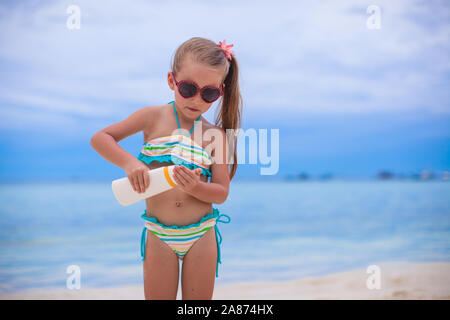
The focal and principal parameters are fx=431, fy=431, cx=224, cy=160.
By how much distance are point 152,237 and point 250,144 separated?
64 centimetres

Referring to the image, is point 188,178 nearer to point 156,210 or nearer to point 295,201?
point 156,210

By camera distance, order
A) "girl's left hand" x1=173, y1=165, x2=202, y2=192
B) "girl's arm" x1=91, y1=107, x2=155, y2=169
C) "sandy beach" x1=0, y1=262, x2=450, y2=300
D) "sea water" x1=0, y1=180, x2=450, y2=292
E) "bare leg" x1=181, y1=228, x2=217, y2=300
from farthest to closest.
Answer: "sea water" x1=0, y1=180, x2=450, y2=292
"sandy beach" x1=0, y1=262, x2=450, y2=300
"bare leg" x1=181, y1=228, x2=217, y2=300
"girl's arm" x1=91, y1=107, x2=155, y2=169
"girl's left hand" x1=173, y1=165, x2=202, y2=192

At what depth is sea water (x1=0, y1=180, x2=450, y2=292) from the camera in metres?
4.90

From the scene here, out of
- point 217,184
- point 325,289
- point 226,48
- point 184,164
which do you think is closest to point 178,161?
point 184,164

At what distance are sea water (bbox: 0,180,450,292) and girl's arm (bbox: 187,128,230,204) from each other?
295 centimetres

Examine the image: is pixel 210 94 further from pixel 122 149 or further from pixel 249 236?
pixel 249 236

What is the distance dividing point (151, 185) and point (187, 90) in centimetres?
40

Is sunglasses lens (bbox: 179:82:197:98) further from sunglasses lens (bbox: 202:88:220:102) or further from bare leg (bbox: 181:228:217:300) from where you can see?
bare leg (bbox: 181:228:217:300)

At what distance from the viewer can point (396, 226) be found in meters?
7.60

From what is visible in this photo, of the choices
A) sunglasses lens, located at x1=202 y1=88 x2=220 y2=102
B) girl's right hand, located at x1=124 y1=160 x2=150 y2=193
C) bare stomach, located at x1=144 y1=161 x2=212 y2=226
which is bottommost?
bare stomach, located at x1=144 y1=161 x2=212 y2=226

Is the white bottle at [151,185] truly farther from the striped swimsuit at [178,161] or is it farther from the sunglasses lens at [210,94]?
the sunglasses lens at [210,94]

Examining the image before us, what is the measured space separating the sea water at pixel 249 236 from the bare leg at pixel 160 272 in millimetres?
2894

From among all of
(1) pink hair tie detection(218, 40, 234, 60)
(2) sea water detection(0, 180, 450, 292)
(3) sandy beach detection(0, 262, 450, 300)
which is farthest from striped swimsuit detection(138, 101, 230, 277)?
(2) sea water detection(0, 180, 450, 292)
